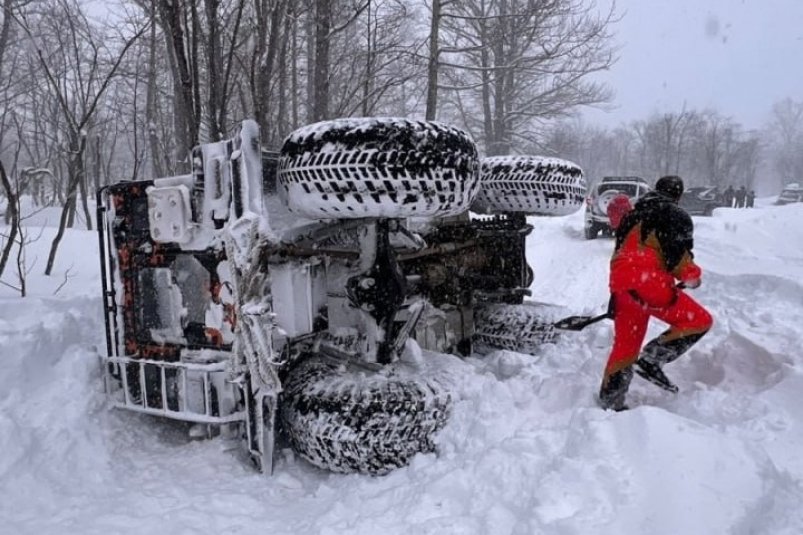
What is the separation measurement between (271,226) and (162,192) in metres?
0.54

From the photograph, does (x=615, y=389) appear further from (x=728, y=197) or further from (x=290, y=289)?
(x=728, y=197)

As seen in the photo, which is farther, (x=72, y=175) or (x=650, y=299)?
(x=72, y=175)

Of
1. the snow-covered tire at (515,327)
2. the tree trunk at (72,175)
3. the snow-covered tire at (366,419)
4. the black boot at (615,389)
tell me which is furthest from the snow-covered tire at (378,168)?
the tree trunk at (72,175)

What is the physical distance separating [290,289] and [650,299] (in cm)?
176

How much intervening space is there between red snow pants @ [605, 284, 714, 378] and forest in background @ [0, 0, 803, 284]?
2963mm

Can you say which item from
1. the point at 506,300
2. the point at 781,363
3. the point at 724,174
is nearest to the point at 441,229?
the point at 506,300

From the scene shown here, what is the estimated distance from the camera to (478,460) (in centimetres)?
229

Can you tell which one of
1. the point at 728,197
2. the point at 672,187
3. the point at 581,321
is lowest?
the point at 581,321

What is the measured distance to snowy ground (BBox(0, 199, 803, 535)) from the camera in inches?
72.3

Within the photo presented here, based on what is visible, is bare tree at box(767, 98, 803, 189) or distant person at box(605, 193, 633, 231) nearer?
distant person at box(605, 193, 633, 231)

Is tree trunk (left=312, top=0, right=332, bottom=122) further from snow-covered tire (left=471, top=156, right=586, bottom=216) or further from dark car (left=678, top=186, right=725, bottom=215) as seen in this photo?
dark car (left=678, top=186, right=725, bottom=215)

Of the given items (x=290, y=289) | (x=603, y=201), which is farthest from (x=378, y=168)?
(x=603, y=201)

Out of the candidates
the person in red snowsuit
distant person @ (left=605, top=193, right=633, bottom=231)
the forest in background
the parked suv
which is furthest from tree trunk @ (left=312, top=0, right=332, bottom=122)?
the parked suv

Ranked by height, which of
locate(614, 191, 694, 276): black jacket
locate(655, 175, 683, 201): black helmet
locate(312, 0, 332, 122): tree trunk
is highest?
locate(312, 0, 332, 122): tree trunk
